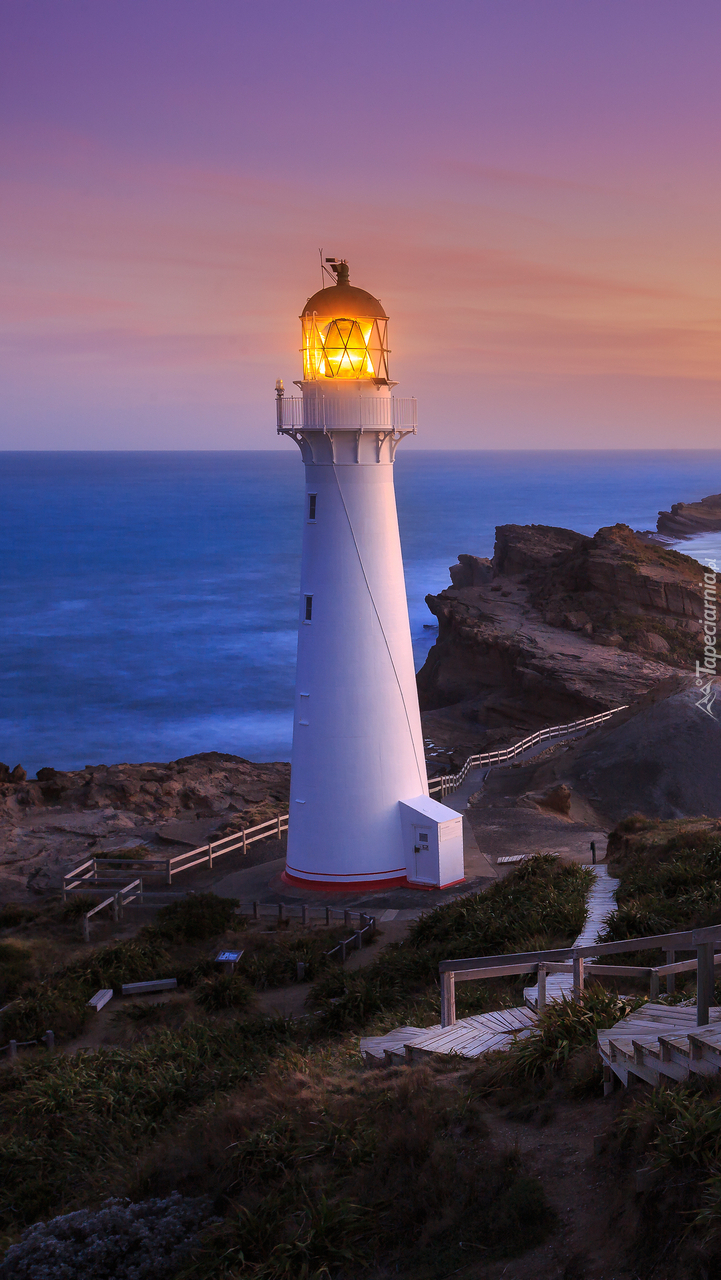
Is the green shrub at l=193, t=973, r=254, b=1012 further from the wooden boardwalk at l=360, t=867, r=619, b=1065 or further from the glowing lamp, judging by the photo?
the glowing lamp

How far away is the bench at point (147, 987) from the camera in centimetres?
1395

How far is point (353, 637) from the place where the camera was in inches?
690

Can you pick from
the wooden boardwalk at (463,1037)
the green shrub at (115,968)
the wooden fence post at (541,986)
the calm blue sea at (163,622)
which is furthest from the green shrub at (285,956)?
the calm blue sea at (163,622)

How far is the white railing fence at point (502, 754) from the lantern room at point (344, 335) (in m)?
10.9

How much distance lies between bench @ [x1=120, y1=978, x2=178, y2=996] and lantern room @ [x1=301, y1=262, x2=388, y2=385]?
9.44 meters

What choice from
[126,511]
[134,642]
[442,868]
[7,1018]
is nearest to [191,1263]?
[7,1018]

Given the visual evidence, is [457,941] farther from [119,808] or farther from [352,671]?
[119,808]

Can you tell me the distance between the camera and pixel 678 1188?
5355 millimetres

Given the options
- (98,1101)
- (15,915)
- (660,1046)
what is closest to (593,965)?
(660,1046)

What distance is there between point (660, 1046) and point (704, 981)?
47 centimetres

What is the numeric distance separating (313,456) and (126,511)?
17440 cm

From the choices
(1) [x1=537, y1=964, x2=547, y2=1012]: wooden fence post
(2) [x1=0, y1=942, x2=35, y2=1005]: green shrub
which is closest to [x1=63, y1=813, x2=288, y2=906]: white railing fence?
(2) [x1=0, y1=942, x2=35, y2=1005]: green shrub

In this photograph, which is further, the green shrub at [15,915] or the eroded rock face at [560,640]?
the eroded rock face at [560,640]
